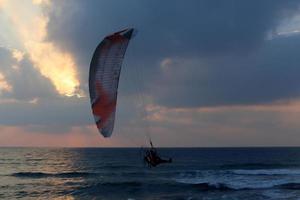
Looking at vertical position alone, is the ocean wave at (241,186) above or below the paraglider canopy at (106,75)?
below

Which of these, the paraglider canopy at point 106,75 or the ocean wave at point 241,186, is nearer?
the paraglider canopy at point 106,75

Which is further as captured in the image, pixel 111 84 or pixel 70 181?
pixel 70 181

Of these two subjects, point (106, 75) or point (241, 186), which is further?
point (241, 186)

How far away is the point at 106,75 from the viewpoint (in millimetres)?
18391

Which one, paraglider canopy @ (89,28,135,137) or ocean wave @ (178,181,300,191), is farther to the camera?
ocean wave @ (178,181,300,191)

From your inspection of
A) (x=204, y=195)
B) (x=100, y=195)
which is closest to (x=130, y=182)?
(x=100, y=195)

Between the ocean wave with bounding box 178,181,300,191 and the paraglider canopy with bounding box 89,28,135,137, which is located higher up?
the paraglider canopy with bounding box 89,28,135,137

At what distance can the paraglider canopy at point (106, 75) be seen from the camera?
18.3 m

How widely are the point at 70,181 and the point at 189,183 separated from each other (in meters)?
13.8

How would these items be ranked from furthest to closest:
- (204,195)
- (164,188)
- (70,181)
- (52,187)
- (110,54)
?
1. (70,181)
2. (52,187)
3. (164,188)
4. (204,195)
5. (110,54)

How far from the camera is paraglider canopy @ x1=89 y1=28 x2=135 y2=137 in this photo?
60.1 feet

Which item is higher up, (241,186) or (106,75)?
(106,75)

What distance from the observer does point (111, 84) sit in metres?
18.6

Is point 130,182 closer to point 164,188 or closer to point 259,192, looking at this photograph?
point 164,188
